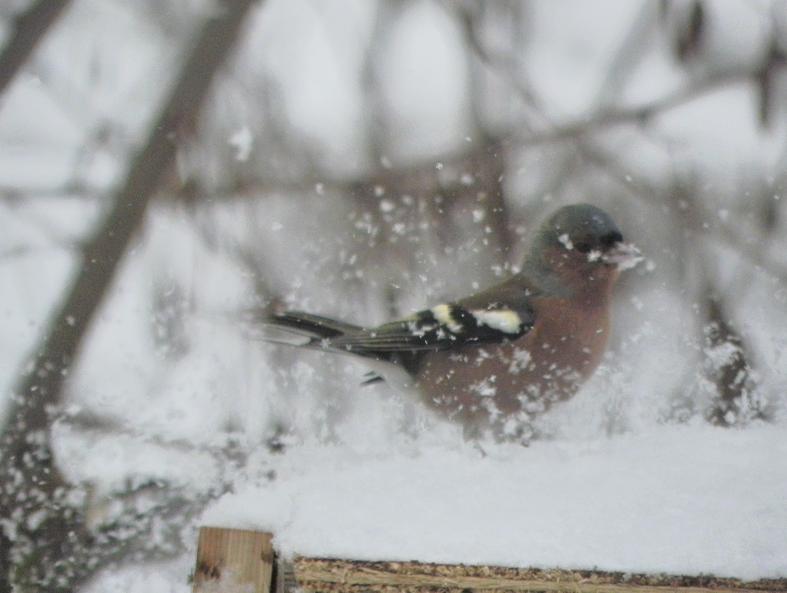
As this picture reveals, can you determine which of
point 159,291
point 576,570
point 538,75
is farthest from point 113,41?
point 576,570

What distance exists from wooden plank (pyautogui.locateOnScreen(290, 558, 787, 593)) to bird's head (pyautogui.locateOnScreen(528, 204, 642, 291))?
408 millimetres

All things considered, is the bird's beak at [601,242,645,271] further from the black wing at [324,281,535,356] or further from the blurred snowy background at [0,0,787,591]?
the black wing at [324,281,535,356]

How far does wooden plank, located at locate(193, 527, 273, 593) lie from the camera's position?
1.24m

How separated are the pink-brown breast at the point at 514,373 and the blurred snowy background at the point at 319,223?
35 mm

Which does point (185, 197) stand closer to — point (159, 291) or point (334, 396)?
point (159, 291)

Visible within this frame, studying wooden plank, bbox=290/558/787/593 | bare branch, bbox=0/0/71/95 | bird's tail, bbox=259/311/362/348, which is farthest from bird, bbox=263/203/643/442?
bare branch, bbox=0/0/71/95

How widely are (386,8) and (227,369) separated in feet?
1.89

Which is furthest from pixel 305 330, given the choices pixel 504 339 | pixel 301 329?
pixel 504 339

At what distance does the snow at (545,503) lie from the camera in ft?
4.24

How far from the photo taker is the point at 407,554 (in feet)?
4.21

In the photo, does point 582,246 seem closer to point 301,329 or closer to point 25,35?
point 301,329

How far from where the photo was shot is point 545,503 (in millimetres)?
1364

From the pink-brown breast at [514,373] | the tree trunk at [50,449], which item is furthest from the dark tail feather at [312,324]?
the tree trunk at [50,449]

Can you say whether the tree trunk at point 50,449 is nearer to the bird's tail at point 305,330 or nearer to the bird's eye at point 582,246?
the bird's tail at point 305,330
